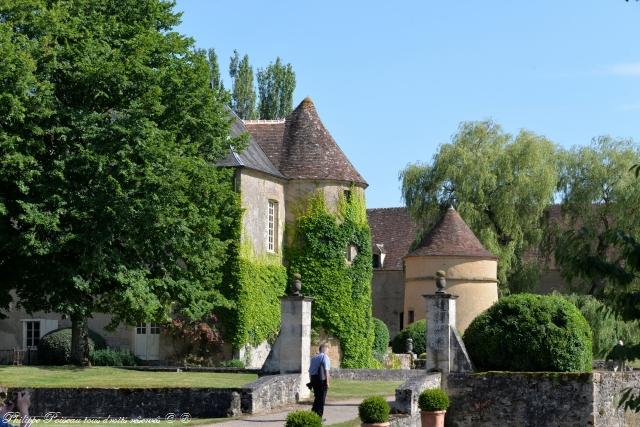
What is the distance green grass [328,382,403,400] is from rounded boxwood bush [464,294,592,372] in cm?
255

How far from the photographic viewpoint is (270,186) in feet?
128

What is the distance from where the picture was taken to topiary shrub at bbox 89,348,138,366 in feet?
118

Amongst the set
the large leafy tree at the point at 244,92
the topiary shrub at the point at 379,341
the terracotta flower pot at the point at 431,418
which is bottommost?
the terracotta flower pot at the point at 431,418

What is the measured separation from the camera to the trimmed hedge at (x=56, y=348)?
3572 cm

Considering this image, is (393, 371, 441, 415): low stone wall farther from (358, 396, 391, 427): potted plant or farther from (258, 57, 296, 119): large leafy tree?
(258, 57, 296, 119): large leafy tree

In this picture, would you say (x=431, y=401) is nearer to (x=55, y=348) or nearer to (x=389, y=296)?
(x=55, y=348)

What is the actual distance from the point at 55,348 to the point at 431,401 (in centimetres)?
1771

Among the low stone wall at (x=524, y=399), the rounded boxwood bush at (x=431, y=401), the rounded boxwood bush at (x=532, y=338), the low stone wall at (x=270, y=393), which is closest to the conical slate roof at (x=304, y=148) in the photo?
the rounded boxwood bush at (x=532, y=338)

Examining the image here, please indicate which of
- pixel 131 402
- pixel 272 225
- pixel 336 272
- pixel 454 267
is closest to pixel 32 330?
pixel 272 225

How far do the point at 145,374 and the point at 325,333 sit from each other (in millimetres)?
9404

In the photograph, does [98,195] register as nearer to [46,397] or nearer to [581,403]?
[46,397]

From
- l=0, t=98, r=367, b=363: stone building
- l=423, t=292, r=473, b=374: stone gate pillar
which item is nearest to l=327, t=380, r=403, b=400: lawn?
l=423, t=292, r=473, b=374: stone gate pillar

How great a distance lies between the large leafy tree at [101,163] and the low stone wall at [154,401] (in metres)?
6.57

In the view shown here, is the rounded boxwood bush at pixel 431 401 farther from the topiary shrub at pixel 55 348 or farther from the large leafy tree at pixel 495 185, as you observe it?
the large leafy tree at pixel 495 185
